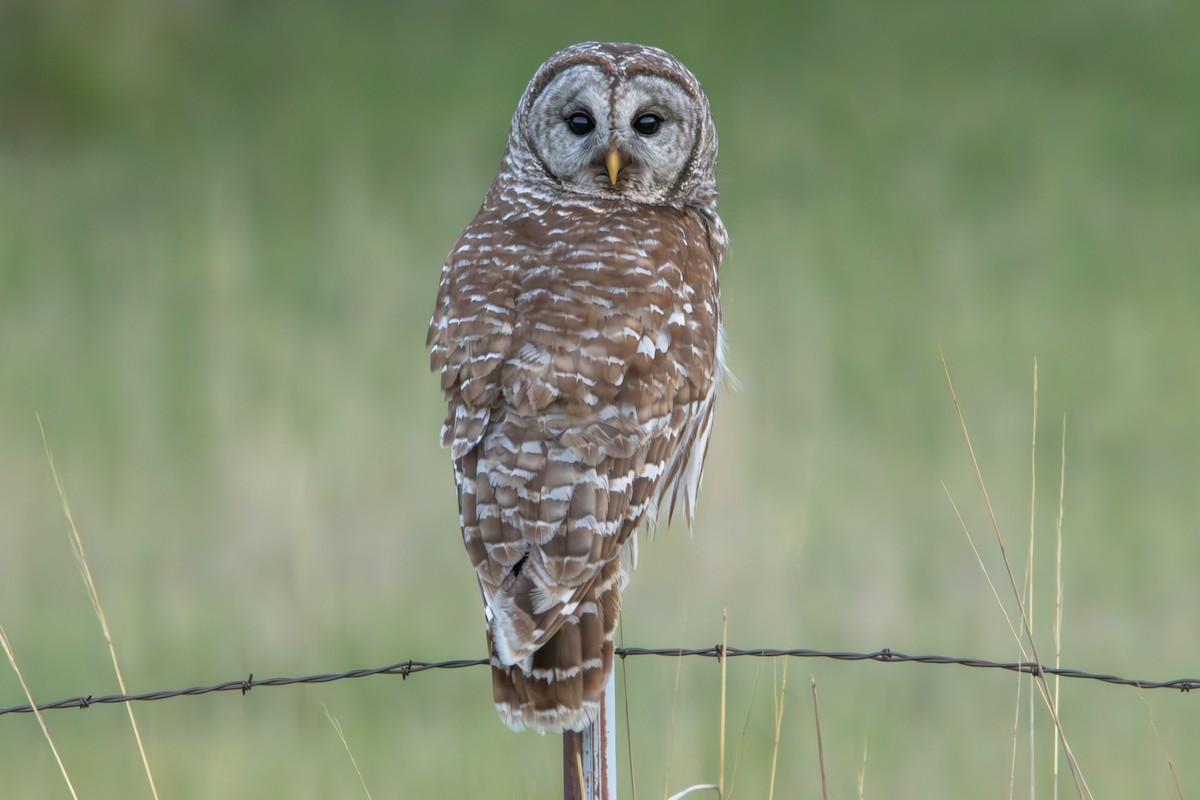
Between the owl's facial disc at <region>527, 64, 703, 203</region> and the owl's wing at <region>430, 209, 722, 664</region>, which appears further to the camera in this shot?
the owl's facial disc at <region>527, 64, 703, 203</region>

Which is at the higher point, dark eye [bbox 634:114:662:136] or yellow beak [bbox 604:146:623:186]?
dark eye [bbox 634:114:662:136]

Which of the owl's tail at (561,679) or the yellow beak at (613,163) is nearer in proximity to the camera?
the owl's tail at (561,679)

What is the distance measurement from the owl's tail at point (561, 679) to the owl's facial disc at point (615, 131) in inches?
54.7

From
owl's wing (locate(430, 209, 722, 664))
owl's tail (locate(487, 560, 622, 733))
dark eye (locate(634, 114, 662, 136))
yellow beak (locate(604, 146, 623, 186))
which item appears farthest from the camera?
dark eye (locate(634, 114, 662, 136))

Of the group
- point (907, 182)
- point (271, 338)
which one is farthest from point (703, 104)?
point (907, 182)

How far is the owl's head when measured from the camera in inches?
158

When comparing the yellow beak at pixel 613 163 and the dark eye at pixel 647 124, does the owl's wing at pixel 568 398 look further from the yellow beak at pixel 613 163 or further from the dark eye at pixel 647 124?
the dark eye at pixel 647 124

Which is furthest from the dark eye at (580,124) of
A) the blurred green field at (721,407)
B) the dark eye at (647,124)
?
the blurred green field at (721,407)

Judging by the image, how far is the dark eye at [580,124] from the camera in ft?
13.4

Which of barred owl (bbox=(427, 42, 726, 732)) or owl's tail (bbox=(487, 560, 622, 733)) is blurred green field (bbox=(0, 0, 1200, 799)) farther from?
barred owl (bbox=(427, 42, 726, 732))

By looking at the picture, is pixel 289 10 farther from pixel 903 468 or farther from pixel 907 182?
pixel 903 468

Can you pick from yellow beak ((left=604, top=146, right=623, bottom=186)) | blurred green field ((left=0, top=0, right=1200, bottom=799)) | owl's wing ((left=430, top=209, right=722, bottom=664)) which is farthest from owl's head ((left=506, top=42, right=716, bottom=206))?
blurred green field ((left=0, top=0, right=1200, bottom=799))

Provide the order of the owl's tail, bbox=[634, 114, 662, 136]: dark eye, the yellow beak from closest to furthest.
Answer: the owl's tail → the yellow beak → bbox=[634, 114, 662, 136]: dark eye

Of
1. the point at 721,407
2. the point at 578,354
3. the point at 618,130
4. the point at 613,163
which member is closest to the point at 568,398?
the point at 578,354
